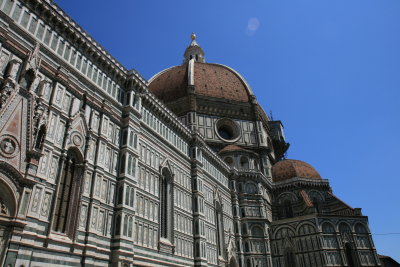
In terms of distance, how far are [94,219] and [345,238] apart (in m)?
33.2

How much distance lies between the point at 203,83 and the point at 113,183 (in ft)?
125

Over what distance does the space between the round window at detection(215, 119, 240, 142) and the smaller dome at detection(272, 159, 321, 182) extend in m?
8.41

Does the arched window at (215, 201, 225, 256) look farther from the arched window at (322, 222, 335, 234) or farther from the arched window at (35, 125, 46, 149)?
the arched window at (35, 125, 46, 149)

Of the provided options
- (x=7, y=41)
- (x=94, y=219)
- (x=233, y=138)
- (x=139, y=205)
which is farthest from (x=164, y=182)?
(x=233, y=138)

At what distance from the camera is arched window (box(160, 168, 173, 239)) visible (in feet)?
84.7

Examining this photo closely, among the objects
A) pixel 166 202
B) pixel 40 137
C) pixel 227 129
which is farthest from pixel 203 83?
pixel 40 137

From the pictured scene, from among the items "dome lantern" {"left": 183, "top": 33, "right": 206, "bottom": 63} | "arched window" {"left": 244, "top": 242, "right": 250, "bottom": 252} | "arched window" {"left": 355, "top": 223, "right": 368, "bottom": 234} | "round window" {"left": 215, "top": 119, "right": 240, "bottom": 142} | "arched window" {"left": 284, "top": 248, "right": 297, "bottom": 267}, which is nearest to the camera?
"arched window" {"left": 244, "top": 242, "right": 250, "bottom": 252}

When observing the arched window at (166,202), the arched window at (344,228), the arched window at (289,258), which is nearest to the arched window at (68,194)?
the arched window at (166,202)

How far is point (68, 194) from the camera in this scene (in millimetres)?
17812

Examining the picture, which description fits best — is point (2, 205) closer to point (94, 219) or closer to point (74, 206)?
point (74, 206)

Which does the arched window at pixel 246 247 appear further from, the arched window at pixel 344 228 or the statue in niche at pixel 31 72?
the statue in niche at pixel 31 72

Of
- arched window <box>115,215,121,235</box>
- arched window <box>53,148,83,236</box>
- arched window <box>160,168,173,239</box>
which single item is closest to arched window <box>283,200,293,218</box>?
arched window <box>160,168,173,239</box>

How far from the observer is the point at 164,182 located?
2761 centimetres

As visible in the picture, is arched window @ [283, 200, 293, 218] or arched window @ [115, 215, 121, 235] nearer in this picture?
arched window @ [115, 215, 121, 235]
